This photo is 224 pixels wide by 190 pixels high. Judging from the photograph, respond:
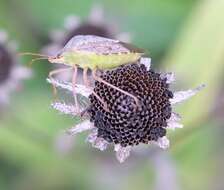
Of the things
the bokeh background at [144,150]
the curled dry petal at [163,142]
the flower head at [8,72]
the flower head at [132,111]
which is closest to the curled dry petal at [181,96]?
the flower head at [132,111]

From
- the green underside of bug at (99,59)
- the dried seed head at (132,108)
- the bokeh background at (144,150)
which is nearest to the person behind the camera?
the green underside of bug at (99,59)

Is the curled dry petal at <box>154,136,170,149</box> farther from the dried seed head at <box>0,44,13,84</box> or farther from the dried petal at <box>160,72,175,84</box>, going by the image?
the dried seed head at <box>0,44,13,84</box>

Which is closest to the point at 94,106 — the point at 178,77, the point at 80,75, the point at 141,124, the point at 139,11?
the point at 141,124

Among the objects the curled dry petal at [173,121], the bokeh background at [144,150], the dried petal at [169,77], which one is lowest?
the bokeh background at [144,150]

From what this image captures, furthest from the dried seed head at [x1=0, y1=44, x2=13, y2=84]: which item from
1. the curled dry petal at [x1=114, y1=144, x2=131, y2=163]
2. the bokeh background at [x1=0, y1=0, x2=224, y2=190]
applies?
the curled dry petal at [x1=114, y1=144, x2=131, y2=163]

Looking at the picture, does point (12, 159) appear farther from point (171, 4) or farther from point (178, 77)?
point (171, 4)

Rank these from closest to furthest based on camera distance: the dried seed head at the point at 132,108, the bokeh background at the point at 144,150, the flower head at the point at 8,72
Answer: the dried seed head at the point at 132,108 → the flower head at the point at 8,72 → the bokeh background at the point at 144,150

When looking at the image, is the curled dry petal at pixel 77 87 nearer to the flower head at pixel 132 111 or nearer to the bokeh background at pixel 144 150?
the flower head at pixel 132 111
